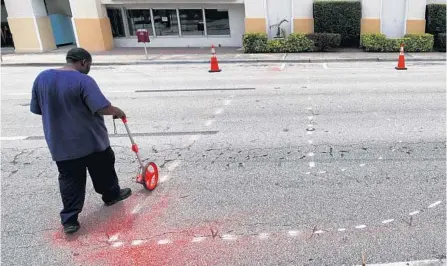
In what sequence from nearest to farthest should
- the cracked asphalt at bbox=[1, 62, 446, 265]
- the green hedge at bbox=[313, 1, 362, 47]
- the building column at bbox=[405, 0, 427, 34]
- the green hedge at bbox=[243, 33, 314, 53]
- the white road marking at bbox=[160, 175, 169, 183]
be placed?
the cracked asphalt at bbox=[1, 62, 446, 265] < the white road marking at bbox=[160, 175, 169, 183] < the green hedge at bbox=[243, 33, 314, 53] < the green hedge at bbox=[313, 1, 362, 47] < the building column at bbox=[405, 0, 427, 34]

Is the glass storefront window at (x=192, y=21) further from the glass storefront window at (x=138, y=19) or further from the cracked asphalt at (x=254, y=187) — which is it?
the cracked asphalt at (x=254, y=187)

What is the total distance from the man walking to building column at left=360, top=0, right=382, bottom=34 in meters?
16.6

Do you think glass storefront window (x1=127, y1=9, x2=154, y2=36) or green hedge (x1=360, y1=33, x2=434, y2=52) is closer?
green hedge (x1=360, y1=33, x2=434, y2=52)

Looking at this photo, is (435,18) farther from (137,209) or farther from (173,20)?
(137,209)

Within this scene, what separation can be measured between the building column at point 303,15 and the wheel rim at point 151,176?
1511 centimetres

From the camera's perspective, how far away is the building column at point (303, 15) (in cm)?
1770

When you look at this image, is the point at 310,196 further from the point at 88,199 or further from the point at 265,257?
the point at 88,199

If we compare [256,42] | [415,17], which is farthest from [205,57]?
[415,17]

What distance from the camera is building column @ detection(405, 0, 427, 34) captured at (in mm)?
17219

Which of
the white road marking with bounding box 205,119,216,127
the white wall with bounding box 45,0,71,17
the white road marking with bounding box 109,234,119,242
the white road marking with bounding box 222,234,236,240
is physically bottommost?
the white road marking with bounding box 222,234,236,240

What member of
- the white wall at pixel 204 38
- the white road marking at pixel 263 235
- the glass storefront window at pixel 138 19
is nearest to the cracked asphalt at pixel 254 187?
the white road marking at pixel 263 235

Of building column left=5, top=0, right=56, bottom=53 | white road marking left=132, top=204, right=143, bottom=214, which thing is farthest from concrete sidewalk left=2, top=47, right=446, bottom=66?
white road marking left=132, top=204, right=143, bottom=214

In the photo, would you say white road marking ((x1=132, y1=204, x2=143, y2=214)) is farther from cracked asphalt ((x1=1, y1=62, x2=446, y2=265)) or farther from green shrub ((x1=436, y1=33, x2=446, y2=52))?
green shrub ((x1=436, y1=33, x2=446, y2=52))

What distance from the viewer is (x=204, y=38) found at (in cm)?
2022
